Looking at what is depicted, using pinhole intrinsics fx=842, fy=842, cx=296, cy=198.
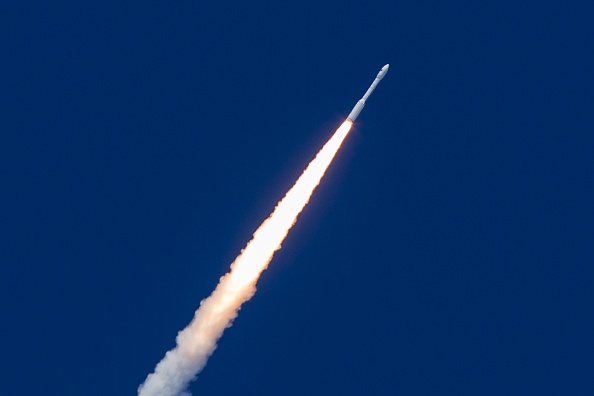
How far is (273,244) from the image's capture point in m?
62.5

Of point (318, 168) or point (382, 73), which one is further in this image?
point (318, 168)

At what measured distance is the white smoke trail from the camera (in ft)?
204

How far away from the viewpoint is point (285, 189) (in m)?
66.9

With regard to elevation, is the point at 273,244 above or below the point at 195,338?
above

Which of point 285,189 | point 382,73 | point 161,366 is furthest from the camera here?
point 285,189

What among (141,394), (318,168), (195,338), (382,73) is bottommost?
(141,394)

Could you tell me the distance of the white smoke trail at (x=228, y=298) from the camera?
6228 cm

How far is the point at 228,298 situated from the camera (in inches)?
2451

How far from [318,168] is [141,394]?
21.4 metres

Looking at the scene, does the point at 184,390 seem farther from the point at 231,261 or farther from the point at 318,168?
the point at 318,168

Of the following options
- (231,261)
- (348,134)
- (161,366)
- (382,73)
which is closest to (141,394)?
(161,366)

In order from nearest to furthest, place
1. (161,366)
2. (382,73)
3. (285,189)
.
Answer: (382,73), (161,366), (285,189)

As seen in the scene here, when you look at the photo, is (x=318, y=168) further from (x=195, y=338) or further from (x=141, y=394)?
(x=141, y=394)

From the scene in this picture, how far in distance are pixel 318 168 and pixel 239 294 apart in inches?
436
